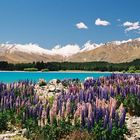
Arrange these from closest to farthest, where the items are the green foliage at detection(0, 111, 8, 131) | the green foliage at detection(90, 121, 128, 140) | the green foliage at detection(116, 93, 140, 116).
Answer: the green foliage at detection(90, 121, 128, 140)
the green foliage at detection(0, 111, 8, 131)
the green foliage at detection(116, 93, 140, 116)

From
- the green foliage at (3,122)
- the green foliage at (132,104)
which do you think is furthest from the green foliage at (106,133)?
the green foliage at (132,104)

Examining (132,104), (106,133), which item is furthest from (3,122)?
(132,104)

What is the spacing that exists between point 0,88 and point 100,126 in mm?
9760

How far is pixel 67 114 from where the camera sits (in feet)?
43.4

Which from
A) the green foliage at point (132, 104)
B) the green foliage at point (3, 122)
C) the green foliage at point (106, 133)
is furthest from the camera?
the green foliage at point (132, 104)

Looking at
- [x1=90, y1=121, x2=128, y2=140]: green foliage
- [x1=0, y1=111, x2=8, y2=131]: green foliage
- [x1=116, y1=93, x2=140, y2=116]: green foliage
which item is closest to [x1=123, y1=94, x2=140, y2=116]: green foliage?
[x1=116, y1=93, x2=140, y2=116]: green foliage

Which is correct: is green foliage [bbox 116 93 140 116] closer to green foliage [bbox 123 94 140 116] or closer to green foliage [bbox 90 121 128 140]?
green foliage [bbox 123 94 140 116]

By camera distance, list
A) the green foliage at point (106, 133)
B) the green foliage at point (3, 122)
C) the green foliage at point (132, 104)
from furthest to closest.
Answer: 1. the green foliage at point (132, 104)
2. the green foliage at point (3, 122)
3. the green foliage at point (106, 133)

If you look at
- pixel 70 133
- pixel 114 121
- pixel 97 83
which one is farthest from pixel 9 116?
pixel 97 83

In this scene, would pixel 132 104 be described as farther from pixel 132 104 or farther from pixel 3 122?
pixel 3 122

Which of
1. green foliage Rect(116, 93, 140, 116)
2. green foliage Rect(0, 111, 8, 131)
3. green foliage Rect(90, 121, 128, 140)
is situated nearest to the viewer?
green foliage Rect(90, 121, 128, 140)

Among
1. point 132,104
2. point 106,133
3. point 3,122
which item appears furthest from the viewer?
point 132,104

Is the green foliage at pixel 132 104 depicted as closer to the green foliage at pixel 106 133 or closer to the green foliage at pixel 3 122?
the green foliage at pixel 106 133

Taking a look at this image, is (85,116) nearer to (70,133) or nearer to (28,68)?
(70,133)
